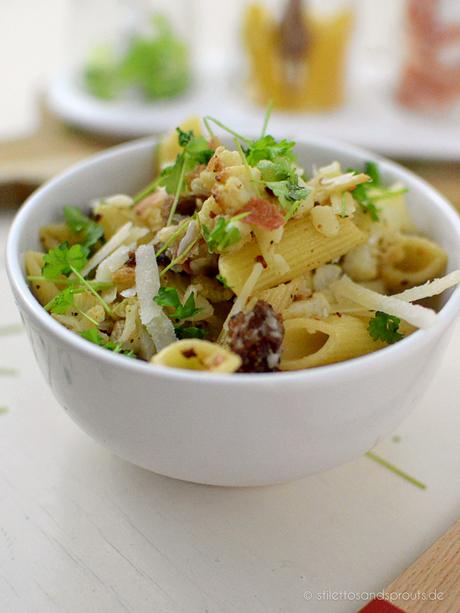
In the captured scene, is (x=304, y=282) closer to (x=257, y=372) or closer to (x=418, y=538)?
(x=257, y=372)

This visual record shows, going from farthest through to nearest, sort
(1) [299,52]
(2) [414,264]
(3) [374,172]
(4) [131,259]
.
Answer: (1) [299,52] → (3) [374,172] → (2) [414,264] → (4) [131,259]

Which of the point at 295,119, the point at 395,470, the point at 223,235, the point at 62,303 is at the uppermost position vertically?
the point at 223,235

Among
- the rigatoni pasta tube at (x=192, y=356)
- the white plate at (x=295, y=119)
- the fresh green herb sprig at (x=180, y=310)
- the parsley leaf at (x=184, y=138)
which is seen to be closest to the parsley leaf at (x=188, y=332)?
the fresh green herb sprig at (x=180, y=310)

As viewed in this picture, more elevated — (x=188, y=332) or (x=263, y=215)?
(x=263, y=215)

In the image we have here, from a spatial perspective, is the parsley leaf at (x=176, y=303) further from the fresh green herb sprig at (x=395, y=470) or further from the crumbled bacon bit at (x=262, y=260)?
the fresh green herb sprig at (x=395, y=470)

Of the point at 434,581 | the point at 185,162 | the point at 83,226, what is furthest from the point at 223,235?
the point at 434,581

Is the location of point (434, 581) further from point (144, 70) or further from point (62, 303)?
point (144, 70)

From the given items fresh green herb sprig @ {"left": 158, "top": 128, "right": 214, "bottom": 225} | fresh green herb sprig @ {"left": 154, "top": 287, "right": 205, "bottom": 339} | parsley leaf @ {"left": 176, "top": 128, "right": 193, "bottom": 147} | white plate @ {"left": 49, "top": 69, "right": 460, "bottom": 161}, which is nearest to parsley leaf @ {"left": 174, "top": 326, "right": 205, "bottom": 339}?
fresh green herb sprig @ {"left": 154, "top": 287, "right": 205, "bottom": 339}

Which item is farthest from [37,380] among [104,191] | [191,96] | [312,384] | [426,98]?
[426,98]

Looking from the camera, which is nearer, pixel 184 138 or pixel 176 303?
pixel 176 303
